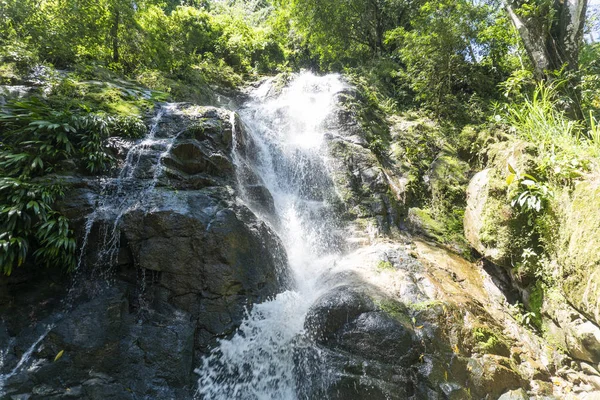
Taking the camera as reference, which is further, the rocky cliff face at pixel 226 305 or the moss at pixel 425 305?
the moss at pixel 425 305

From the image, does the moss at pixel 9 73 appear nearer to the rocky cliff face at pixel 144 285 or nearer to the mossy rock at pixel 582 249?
the rocky cliff face at pixel 144 285

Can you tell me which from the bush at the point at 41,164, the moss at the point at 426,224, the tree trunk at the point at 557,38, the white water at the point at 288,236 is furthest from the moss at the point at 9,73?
the tree trunk at the point at 557,38

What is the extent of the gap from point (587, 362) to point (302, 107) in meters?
9.79

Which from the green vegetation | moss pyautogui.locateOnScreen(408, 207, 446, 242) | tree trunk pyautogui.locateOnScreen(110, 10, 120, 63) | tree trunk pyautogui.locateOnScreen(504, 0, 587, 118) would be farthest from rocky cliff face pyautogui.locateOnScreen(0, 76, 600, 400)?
tree trunk pyautogui.locateOnScreen(110, 10, 120, 63)

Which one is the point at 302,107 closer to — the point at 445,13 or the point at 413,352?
the point at 445,13

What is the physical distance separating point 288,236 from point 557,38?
7580 mm

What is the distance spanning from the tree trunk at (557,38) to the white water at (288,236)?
17.7 feet

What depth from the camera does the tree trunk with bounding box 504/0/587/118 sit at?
665 cm

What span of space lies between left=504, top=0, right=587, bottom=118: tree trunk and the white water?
5.40 metres

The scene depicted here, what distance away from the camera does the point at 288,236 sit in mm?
7152

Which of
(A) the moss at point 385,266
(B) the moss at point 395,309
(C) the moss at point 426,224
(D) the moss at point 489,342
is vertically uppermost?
(C) the moss at point 426,224

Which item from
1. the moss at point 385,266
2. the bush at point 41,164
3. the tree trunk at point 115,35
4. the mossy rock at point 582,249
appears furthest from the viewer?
the tree trunk at point 115,35

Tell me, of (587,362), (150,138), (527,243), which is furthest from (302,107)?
(587,362)

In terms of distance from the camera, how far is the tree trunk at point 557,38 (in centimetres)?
665
